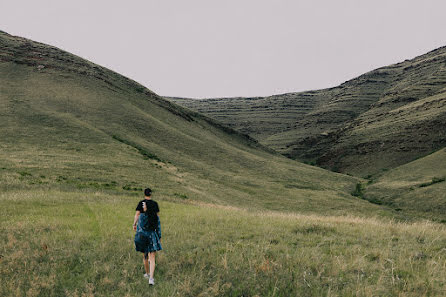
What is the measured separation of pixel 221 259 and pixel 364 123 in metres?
116

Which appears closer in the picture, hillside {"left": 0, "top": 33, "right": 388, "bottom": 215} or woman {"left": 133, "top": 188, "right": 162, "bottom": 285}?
woman {"left": 133, "top": 188, "right": 162, "bottom": 285}

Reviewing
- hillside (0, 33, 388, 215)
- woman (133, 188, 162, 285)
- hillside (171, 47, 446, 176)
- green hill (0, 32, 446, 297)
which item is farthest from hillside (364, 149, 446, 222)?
woman (133, 188, 162, 285)

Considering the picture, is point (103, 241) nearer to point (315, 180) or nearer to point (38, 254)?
point (38, 254)

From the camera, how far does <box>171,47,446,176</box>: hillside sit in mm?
75625

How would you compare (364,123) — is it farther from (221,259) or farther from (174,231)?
(221,259)

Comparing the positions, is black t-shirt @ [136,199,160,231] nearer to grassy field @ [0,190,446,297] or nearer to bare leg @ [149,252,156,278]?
bare leg @ [149,252,156,278]

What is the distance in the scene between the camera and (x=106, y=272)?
720 cm

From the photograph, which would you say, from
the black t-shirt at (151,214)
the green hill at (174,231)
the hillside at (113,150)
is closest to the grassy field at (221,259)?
the green hill at (174,231)

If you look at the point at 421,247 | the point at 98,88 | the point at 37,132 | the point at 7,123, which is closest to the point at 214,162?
the point at 37,132

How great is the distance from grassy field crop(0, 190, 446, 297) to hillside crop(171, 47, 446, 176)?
6892cm

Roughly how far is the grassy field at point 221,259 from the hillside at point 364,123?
68.9 m

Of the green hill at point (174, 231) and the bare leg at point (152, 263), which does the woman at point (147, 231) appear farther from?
the green hill at point (174, 231)

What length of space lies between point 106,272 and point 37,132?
40052mm

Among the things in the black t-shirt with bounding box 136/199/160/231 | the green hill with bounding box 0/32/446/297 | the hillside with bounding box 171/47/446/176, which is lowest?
the green hill with bounding box 0/32/446/297
